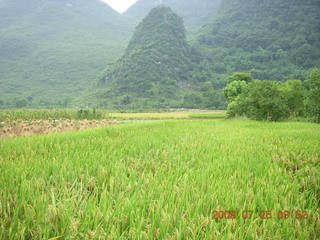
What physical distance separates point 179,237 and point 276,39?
209278 millimetres

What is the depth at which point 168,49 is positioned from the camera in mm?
135500

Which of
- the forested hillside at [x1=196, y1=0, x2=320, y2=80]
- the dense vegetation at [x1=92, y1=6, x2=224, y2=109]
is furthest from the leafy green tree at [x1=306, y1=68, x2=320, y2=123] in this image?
the forested hillside at [x1=196, y1=0, x2=320, y2=80]

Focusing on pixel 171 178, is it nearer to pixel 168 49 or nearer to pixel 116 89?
pixel 116 89

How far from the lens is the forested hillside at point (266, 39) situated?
13662 centimetres

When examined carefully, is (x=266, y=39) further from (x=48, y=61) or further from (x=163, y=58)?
(x=48, y=61)

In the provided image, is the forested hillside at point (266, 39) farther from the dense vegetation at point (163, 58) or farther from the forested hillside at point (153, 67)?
the forested hillside at point (153, 67)

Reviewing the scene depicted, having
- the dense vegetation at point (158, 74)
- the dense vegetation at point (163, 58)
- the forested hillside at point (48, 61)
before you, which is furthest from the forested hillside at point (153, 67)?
the forested hillside at point (48, 61)

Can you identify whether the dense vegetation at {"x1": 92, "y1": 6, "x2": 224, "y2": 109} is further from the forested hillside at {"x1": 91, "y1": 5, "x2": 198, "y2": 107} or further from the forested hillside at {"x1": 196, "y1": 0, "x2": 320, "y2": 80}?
the forested hillside at {"x1": 196, "y1": 0, "x2": 320, "y2": 80}

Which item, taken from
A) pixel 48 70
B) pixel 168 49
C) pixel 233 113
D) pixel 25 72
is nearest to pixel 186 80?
pixel 168 49
